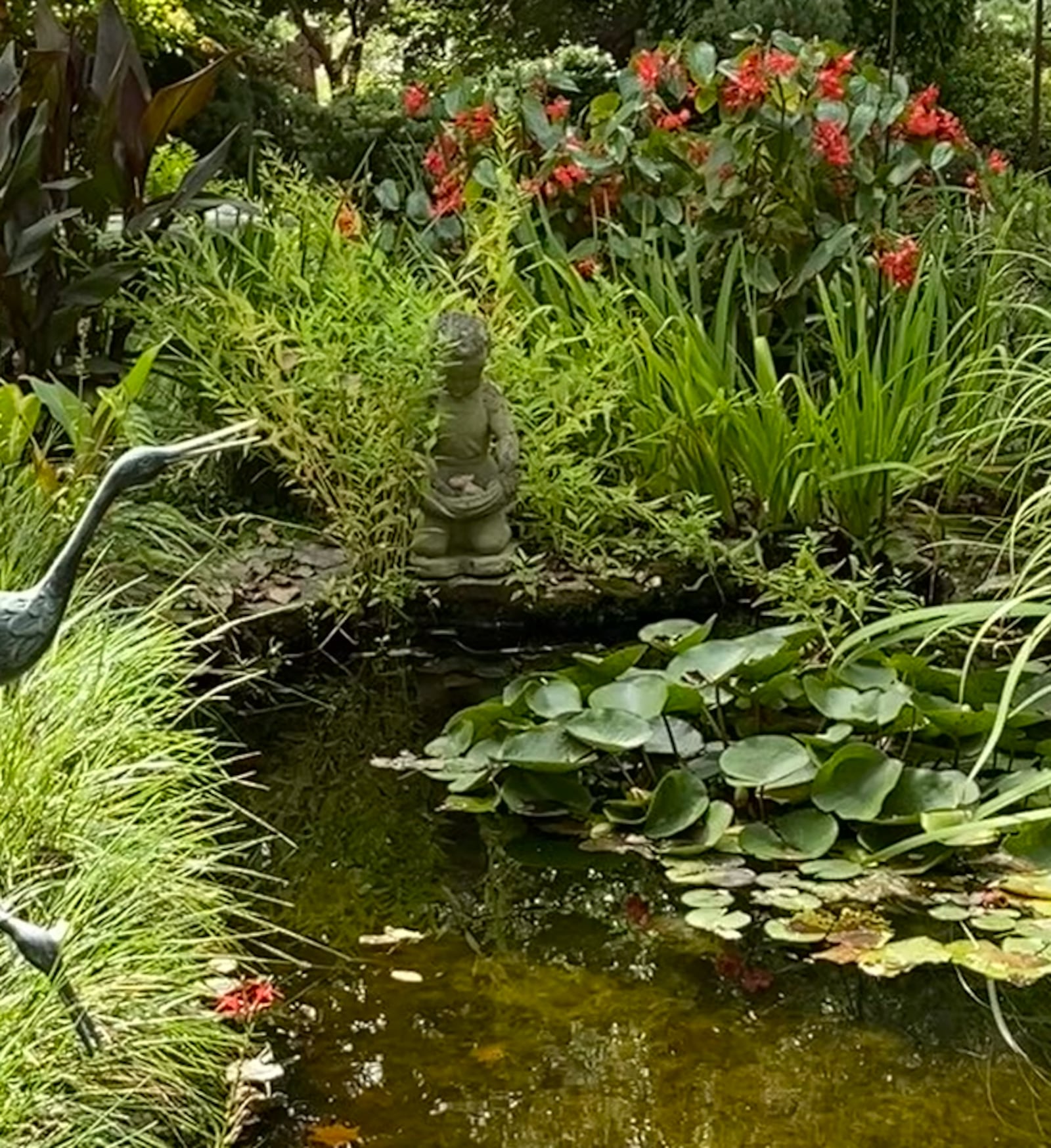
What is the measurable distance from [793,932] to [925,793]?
437mm

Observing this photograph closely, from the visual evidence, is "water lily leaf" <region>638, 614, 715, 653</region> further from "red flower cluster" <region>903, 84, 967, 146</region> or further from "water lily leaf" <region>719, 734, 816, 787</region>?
"red flower cluster" <region>903, 84, 967, 146</region>

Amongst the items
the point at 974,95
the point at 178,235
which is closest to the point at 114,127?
the point at 178,235

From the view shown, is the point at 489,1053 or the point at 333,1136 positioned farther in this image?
the point at 489,1053

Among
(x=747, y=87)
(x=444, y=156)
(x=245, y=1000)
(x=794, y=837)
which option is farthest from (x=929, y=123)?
(x=245, y=1000)

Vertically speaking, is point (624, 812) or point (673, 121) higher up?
point (673, 121)

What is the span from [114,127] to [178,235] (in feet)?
1.13

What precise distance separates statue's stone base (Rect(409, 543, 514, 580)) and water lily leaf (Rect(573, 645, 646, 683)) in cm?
93

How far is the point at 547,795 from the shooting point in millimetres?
3344

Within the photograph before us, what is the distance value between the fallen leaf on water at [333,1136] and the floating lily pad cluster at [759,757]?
2.76ft

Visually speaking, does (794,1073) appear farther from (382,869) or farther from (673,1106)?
(382,869)

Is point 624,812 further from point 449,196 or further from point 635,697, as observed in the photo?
point 449,196

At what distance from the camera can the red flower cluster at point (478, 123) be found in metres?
5.77

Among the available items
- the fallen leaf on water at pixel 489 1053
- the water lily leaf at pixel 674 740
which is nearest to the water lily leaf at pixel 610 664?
the water lily leaf at pixel 674 740

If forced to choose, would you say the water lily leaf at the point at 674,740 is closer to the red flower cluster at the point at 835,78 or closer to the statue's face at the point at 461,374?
the statue's face at the point at 461,374
